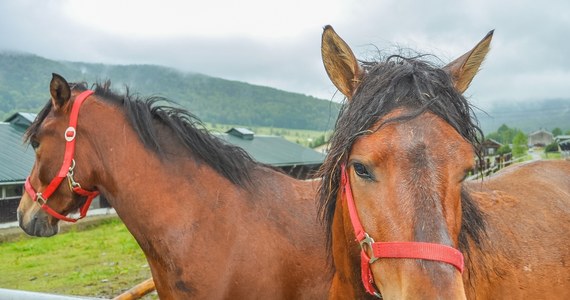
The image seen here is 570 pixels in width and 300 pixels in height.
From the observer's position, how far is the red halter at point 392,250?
153 cm

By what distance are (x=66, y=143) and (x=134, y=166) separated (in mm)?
515

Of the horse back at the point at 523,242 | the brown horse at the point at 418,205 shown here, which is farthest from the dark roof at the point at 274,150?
the brown horse at the point at 418,205

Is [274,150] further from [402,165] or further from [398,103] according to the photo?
[402,165]

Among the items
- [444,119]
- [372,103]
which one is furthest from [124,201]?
[444,119]

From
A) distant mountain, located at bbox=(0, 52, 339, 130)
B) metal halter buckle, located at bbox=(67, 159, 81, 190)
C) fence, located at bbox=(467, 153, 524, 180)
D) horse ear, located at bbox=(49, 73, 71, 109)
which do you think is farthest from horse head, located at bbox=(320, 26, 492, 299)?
distant mountain, located at bbox=(0, 52, 339, 130)

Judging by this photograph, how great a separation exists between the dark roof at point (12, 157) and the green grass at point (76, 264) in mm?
3730

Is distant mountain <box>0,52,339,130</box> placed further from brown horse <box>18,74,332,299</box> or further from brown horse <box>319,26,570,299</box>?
brown horse <box>319,26,570,299</box>

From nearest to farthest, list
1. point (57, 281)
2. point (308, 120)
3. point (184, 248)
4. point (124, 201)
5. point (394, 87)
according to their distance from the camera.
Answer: point (394, 87), point (184, 248), point (124, 201), point (57, 281), point (308, 120)

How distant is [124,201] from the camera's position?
3.22 meters

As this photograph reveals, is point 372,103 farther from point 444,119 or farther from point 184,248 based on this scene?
point 184,248

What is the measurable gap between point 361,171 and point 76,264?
409 inches

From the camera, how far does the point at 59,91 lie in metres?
3.31

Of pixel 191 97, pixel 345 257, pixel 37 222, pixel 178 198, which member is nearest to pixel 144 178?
pixel 178 198

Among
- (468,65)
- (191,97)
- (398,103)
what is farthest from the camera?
(191,97)
